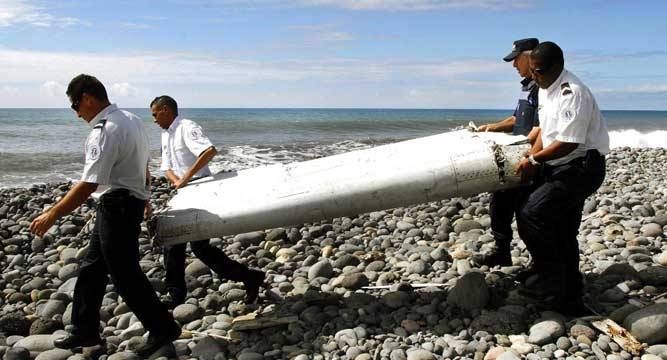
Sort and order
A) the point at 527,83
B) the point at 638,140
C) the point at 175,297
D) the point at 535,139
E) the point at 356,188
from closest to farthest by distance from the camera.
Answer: the point at 535,139, the point at 356,188, the point at 527,83, the point at 175,297, the point at 638,140

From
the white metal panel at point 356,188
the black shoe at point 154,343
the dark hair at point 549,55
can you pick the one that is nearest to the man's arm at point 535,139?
the white metal panel at point 356,188

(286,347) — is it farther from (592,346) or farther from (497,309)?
(592,346)

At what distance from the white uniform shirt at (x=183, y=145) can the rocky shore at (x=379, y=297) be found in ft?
3.26

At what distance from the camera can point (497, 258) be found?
554cm

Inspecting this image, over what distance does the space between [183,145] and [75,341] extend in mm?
1800

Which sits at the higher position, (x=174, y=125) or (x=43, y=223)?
(x=174, y=125)

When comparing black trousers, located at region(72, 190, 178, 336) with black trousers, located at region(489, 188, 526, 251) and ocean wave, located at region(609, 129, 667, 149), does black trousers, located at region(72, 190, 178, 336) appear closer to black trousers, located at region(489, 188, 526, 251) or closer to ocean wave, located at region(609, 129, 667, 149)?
black trousers, located at region(489, 188, 526, 251)

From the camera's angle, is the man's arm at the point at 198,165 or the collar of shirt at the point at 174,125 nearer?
the man's arm at the point at 198,165

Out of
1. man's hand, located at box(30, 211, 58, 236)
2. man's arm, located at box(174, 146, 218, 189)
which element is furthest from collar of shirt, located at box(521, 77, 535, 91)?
man's hand, located at box(30, 211, 58, 236)

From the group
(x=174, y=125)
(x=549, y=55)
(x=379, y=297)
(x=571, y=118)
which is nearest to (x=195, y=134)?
(x=174, y=125)

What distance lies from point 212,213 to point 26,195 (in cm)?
927

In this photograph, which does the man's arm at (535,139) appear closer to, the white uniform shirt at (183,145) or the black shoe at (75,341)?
the white uniform shirt at (183,145)

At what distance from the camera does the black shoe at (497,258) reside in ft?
18.1

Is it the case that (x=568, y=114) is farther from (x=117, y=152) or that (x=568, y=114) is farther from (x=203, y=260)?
(x=203, y=260)
